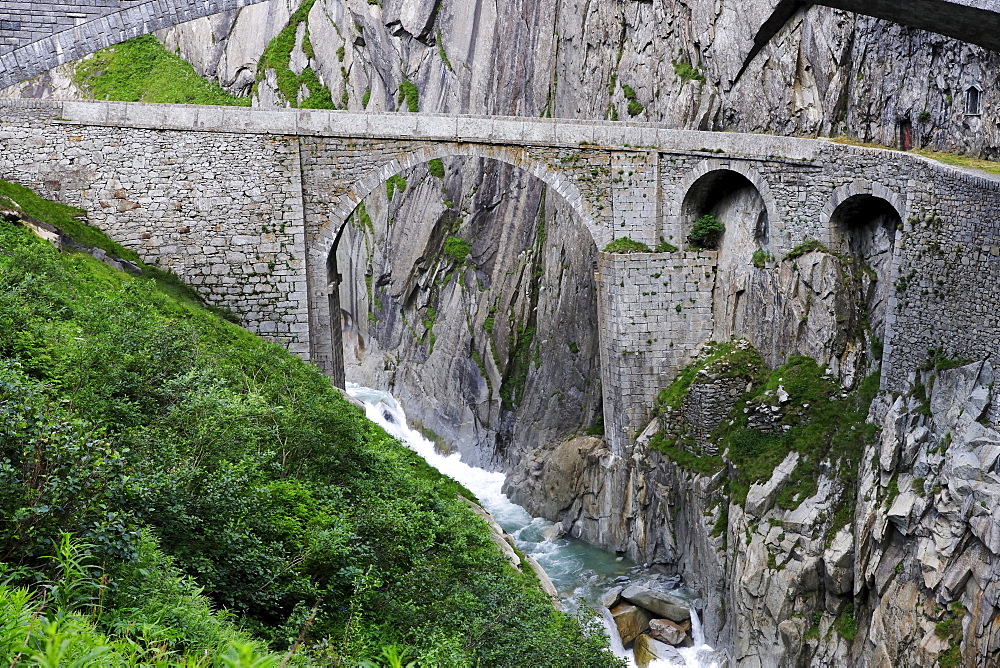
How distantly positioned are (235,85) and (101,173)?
1158 inches

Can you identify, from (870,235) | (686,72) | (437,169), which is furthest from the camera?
(437,169)

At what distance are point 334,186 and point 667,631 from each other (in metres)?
15.0

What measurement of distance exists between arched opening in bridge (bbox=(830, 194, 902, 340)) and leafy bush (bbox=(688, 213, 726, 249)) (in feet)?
11.5

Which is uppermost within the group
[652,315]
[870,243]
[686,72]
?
[686,72]

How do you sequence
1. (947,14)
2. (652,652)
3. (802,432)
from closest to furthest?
1. (947,14)
2. (652,652)
3. (802,432)

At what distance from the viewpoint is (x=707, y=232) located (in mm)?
27219

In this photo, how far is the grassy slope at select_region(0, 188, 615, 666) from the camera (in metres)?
6.86

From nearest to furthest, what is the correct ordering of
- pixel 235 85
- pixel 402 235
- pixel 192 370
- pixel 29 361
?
pixel 29 361 < pixel 192 370 < pixel 402 235 < pixel 235 85

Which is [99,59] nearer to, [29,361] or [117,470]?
[29,361]

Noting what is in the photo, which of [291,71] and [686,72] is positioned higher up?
[291,71]

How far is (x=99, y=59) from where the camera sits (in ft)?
181

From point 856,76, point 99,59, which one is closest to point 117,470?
point 856,76

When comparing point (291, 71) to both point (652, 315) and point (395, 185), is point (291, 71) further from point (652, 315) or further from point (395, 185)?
point (652, 315)

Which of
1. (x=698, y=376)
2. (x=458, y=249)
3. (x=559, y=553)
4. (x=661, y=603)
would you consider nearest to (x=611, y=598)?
(x=661, y=603)
